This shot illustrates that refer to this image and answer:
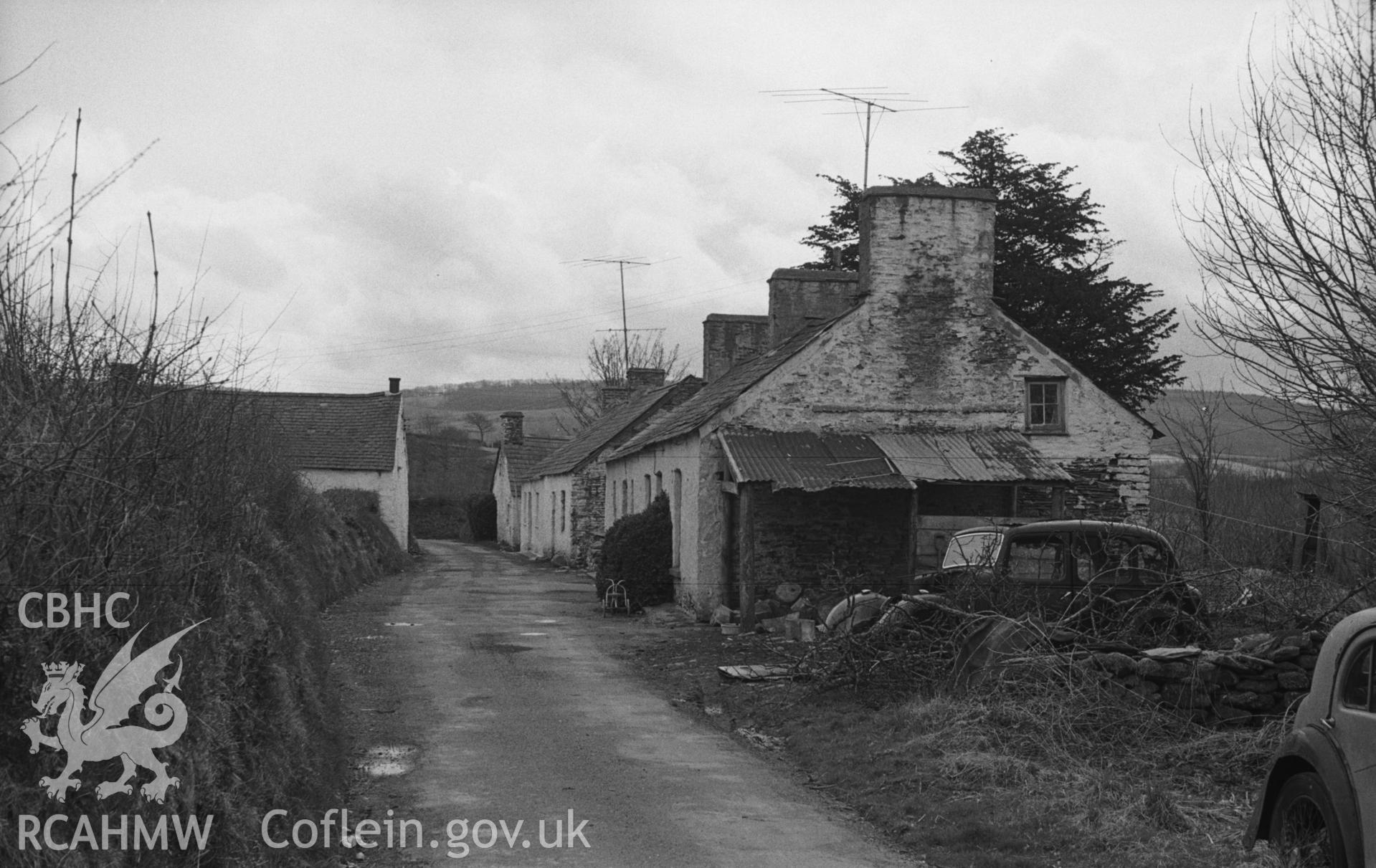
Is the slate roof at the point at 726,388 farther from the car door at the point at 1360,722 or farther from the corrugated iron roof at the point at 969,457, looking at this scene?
the car door at the point at 1360,722

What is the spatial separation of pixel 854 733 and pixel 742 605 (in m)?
8.00

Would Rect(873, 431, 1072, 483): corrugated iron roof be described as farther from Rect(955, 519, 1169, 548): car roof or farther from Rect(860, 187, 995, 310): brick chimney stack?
Rect(955, 519, 1169, 548): car roof

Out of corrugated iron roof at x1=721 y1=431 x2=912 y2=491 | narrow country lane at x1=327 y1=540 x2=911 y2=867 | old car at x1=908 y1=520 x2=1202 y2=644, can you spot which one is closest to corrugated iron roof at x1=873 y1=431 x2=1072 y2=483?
corrugated iron roof at x1=721 y1=431 x2=912 y2=491

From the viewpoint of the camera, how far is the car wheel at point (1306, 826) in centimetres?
536

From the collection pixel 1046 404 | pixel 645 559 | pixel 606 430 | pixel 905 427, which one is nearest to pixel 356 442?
pixel 606 430

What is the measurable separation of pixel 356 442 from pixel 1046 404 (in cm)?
2671

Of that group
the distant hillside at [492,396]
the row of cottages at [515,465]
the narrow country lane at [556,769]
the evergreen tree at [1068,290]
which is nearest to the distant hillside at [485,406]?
the distant hillside at [492,396]

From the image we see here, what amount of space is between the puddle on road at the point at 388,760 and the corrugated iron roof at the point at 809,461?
28.0 ft

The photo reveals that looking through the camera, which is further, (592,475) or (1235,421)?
(592,475)

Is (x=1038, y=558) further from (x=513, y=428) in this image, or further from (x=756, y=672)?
(x=513, y=428)

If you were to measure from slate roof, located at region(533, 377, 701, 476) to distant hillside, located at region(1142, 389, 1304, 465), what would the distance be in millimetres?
13079

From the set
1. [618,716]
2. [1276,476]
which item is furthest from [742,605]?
[1276,476]

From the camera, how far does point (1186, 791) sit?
7949mm

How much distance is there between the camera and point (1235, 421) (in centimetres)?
3055
